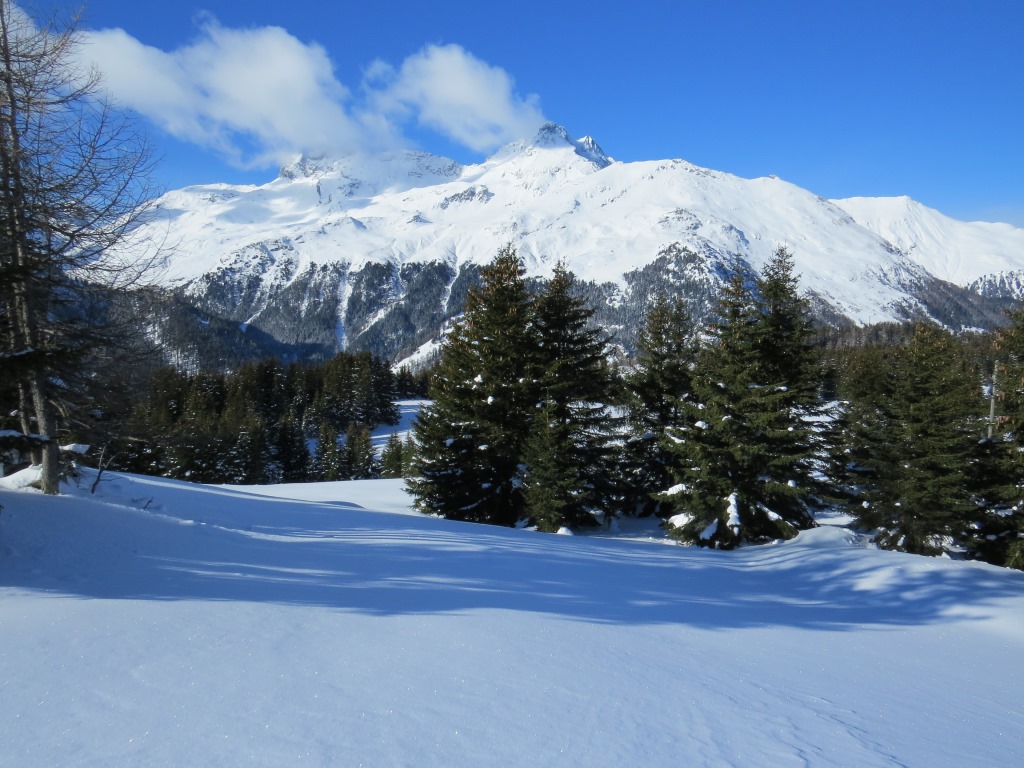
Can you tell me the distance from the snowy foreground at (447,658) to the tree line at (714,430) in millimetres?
6612

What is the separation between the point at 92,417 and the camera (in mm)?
13492

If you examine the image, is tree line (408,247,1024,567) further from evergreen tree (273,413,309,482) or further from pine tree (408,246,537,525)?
evergreen tree (273,413,309,482)

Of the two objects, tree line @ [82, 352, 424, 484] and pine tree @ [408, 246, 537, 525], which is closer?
pine tree @ [408, 246, 537, 525]

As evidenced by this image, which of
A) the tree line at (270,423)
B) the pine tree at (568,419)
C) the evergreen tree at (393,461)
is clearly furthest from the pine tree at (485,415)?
the evergreen tree at (393,461)

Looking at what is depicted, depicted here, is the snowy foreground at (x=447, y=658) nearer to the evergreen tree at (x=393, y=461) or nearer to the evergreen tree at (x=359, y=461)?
the evergreen tree at (x=393, y=461)

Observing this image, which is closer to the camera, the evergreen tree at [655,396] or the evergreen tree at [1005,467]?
the evergreen tree at [1005,467]

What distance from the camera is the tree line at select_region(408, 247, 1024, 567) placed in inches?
642

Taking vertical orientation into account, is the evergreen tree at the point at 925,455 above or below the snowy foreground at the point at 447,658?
above

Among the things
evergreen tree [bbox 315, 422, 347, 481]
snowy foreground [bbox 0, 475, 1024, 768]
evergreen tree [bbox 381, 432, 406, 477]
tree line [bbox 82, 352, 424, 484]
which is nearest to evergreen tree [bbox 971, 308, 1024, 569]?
snowy foreground [bbox 0, 475, 1024, 768]

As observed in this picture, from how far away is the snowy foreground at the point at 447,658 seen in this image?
11.0 feet

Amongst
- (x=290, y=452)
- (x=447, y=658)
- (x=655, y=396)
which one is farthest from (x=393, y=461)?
(x=447, y=658)

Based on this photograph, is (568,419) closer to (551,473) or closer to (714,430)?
(551,473)

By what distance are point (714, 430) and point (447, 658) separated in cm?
1347

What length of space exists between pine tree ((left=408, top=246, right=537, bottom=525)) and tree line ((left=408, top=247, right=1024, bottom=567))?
66mm
